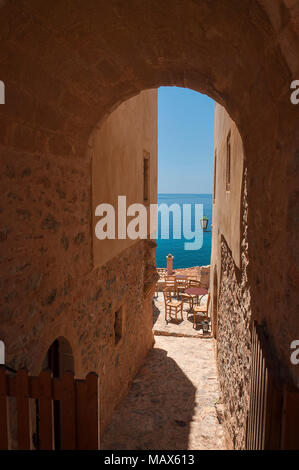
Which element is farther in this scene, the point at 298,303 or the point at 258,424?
the point at 258,424

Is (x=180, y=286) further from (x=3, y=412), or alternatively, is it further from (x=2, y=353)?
(x=3, y=412)

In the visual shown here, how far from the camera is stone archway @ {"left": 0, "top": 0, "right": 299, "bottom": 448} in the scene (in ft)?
7.39

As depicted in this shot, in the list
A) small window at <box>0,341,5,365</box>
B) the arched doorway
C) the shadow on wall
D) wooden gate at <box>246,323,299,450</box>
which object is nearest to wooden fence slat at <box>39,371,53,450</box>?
small window at <box>0,341,5,365</box>

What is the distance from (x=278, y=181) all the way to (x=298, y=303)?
95 centimetres

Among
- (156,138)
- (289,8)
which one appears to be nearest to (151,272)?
(156,138)

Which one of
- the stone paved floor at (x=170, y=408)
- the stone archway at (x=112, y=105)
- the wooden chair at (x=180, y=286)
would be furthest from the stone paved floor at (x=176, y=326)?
the stone archway at (x=112, y=105)

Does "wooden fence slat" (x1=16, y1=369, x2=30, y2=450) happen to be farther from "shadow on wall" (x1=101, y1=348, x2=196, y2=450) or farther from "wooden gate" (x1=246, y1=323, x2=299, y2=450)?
"shadow on wall" (x1=101, y1=348, x2=196, y2=450)

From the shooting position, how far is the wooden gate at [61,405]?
250 centimetres

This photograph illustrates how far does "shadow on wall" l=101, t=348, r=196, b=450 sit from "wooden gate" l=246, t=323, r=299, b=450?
3.87 meters

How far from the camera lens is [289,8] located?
169 cm

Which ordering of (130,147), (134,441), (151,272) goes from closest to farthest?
(134,441) < (130,147) < (151,272)

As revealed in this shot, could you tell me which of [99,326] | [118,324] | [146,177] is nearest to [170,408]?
[118,324]

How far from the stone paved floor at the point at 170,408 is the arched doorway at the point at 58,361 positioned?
172 centimetres
